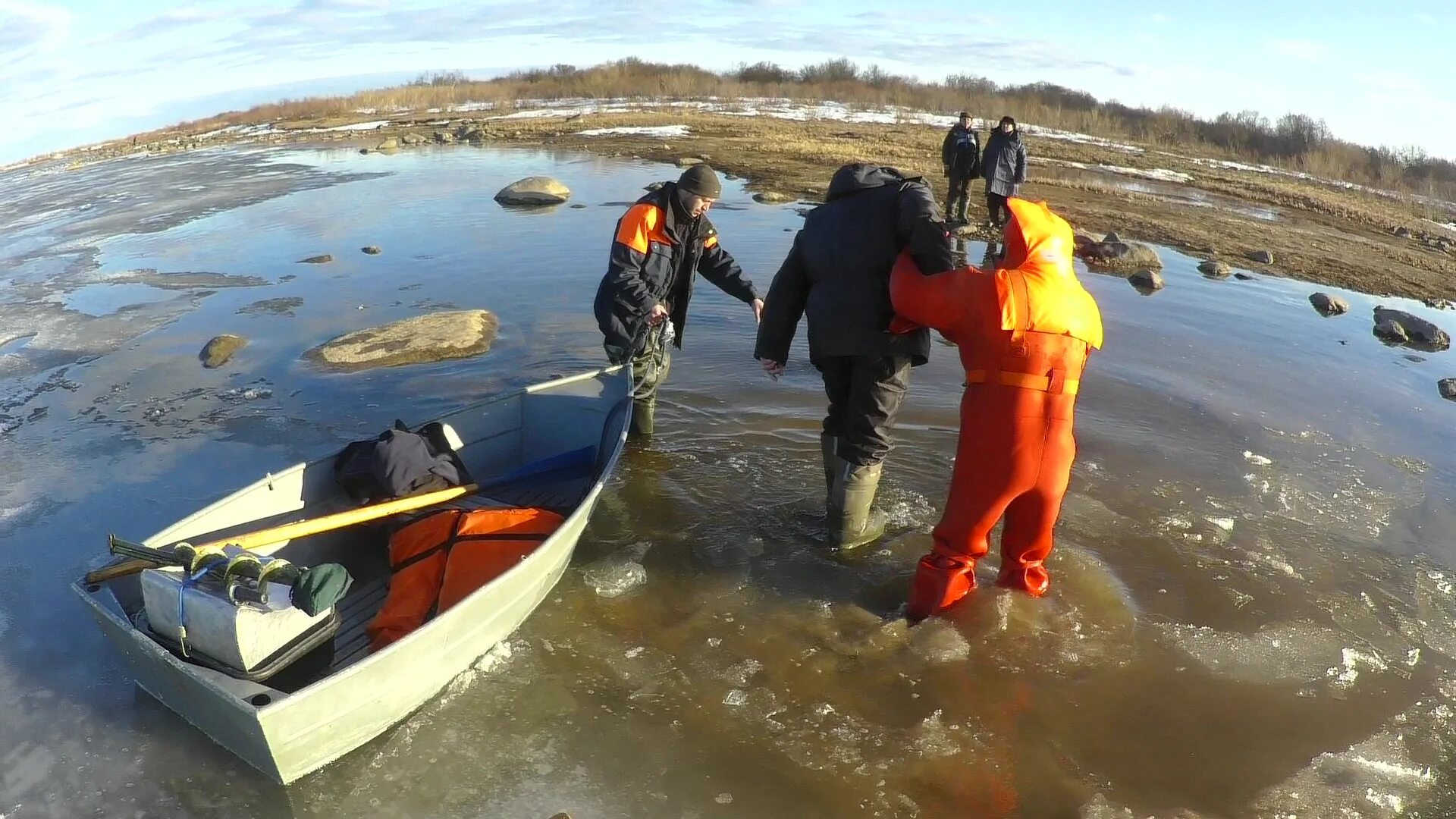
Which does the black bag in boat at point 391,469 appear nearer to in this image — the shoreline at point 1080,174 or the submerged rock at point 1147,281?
the submerged rock at point 1147,281

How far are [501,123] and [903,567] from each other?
31.4 m

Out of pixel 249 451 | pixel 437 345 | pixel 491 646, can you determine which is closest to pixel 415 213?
pixel 437 345

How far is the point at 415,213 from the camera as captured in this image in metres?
15.1

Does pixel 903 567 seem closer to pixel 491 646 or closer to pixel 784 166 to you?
pixel 491 646

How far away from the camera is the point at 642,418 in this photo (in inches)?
243

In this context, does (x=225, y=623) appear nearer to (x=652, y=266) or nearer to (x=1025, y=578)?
(x=652, y=266)

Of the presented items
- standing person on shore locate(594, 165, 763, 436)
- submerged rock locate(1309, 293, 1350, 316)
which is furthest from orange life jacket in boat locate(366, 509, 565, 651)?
→ submerged rock locate(1309, 293, 1350, 316)

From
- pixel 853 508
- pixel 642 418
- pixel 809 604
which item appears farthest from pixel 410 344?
pixel 809 604

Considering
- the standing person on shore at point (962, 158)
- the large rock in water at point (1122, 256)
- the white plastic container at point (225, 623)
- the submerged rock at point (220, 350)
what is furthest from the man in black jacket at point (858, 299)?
the standing person on shore at point (962, 158)

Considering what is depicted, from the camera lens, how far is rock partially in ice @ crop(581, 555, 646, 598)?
177 inches

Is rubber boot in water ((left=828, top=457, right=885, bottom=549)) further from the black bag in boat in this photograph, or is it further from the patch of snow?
the patch of snow

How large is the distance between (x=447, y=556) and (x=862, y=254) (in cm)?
239

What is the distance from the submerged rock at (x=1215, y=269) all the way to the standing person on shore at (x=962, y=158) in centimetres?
347

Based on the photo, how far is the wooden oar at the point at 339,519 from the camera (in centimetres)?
329
